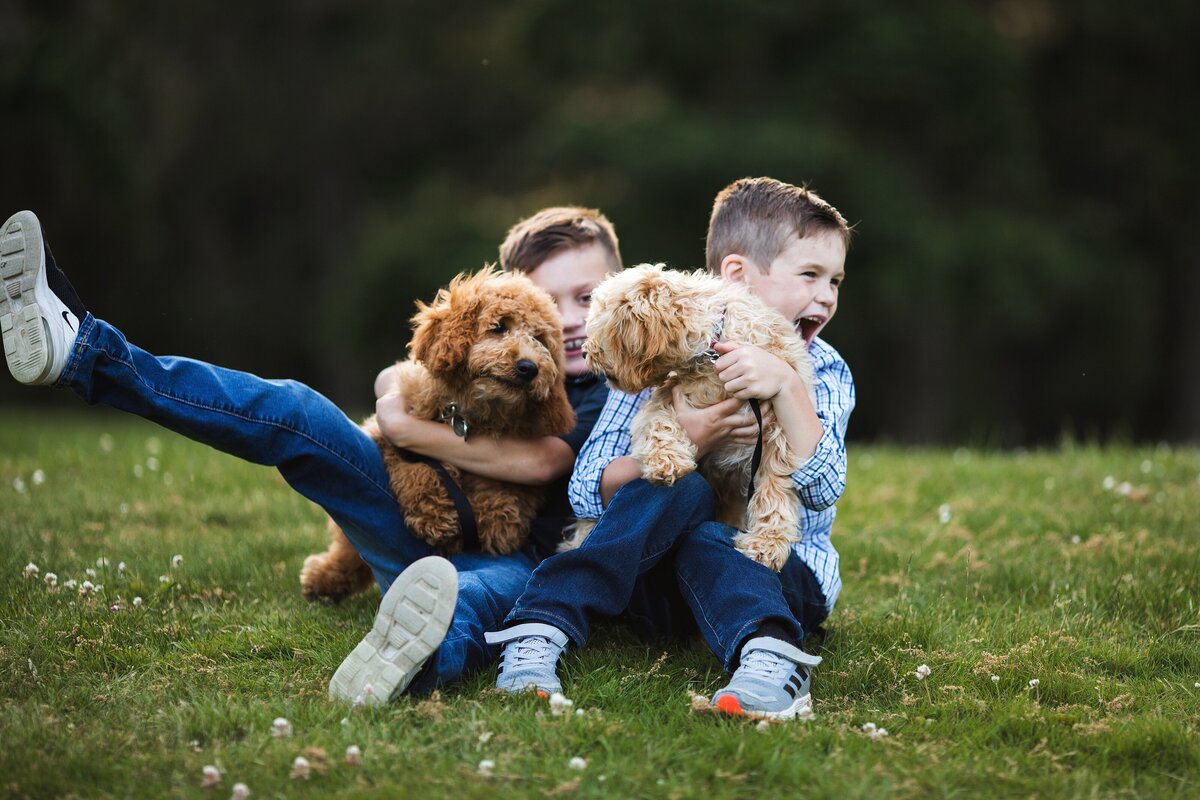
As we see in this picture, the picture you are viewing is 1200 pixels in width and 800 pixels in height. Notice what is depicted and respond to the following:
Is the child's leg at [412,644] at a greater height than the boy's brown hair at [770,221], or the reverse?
the boy's brown hair at [770,221]

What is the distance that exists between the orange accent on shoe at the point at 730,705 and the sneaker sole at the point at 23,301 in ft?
6.94

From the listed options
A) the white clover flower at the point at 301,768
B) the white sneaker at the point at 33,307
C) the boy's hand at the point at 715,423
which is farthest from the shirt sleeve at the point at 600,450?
the white sneaker at the point at 33,307

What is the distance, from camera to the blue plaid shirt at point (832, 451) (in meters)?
3.45

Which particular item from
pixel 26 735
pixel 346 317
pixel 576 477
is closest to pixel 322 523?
pixel 576 477

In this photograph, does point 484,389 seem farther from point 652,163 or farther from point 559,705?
point 652,163

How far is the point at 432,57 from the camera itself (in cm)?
1978

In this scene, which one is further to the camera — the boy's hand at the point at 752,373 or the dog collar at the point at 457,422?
the dog collar at the point at 457,422

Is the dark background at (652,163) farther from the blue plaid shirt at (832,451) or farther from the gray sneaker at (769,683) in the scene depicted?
the gray sneaker at (769,683)

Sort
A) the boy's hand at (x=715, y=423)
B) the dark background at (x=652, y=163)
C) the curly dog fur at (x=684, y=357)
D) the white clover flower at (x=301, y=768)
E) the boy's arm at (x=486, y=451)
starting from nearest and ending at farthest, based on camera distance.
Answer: the white clover flower at (x=301, y=768), the curly dog fur at (x=684, y=357), the boy's hand at (x=715, y=423), the boy's arm at (x=486, y=451), the dark background at (x=652, y=163)

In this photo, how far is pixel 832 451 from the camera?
3.40 m

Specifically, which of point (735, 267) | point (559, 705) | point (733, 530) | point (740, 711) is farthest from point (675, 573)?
point (735, 267)

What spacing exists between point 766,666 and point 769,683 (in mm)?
67

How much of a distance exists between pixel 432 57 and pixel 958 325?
32.5ft

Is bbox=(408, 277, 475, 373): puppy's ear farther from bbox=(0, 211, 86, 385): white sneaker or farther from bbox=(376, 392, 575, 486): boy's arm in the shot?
bbox=(0, 211, 86, 385): white sneaker
